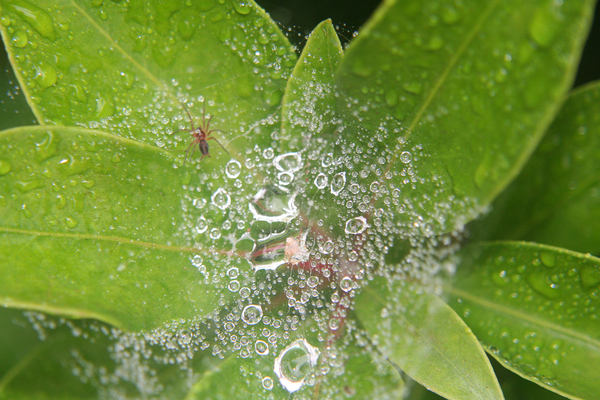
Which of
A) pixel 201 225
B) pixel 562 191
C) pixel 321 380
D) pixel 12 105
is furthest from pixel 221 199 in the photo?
pixel 562 191

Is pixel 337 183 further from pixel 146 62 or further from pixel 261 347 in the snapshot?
pixel 146 62

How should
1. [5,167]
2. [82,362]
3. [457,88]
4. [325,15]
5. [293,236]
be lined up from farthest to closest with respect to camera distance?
[82,362] → [325,15] → [293,236] → [5,167] → [457,88]

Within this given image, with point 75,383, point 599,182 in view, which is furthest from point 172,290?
point 599,182

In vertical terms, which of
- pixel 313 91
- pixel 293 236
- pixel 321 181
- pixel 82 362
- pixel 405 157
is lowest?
pixel 82 362

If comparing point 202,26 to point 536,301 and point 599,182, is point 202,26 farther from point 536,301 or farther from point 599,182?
point 599,182

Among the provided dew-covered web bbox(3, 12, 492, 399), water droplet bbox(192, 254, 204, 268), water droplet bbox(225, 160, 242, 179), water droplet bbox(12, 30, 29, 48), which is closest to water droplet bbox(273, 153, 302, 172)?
dew-covered web bbox(3, 12, 492, 399)

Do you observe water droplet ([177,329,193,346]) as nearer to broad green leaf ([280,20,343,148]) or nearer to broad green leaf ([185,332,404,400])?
broad green leaf ([185,332,404,400])
